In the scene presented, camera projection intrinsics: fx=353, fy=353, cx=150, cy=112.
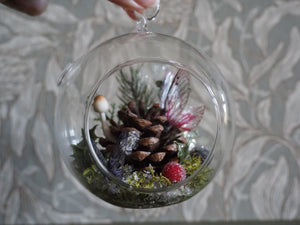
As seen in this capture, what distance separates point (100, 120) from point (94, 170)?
0.22ft

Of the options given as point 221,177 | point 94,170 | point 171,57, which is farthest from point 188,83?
point 221,177

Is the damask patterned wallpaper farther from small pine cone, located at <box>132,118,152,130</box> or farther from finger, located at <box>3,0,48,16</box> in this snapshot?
small pine cone, located at <box>132,118,152,130</box>

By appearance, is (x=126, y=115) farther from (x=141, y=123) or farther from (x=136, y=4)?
(x=136, y=4)

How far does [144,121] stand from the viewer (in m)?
0.46

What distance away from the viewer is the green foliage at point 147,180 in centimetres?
43

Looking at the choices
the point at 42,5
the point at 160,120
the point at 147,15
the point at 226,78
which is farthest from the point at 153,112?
the point at 226,78

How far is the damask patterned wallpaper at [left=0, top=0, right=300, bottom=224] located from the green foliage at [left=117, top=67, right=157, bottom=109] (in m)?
0.34

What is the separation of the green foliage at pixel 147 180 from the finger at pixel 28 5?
289 millimetres

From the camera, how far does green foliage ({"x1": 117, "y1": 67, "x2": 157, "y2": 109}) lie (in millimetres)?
487

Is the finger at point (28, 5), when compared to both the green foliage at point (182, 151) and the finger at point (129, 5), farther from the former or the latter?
the green foliage at point (182, 151)

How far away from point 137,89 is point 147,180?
0.13 metres

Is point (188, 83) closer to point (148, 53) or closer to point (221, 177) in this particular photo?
point (148, 53)

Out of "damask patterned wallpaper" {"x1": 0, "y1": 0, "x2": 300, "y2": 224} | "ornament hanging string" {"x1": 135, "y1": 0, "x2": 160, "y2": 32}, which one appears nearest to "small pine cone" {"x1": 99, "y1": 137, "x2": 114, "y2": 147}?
"ornament hanging string" {"x1": 135, "y1": 0, "x2": 160, "y2": 32}

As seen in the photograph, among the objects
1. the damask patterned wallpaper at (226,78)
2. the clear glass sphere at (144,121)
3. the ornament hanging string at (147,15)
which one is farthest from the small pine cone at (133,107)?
the damask patterned wallpaper at (226,78)
